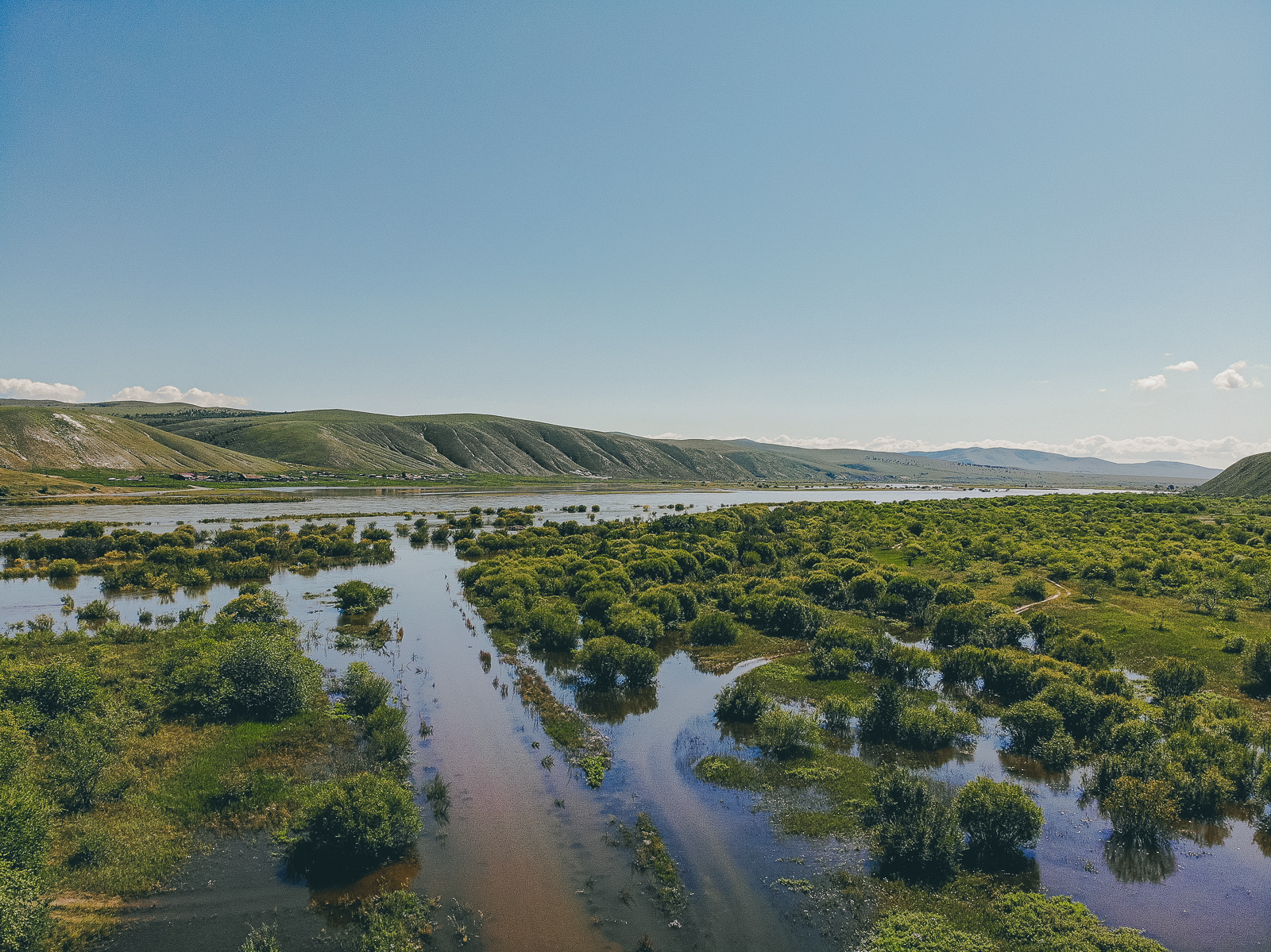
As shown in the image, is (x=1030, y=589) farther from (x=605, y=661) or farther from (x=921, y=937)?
(x=921, y=937)

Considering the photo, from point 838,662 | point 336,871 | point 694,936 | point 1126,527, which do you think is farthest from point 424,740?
point 1126,527

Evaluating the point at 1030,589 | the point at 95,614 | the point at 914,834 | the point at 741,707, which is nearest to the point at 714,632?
the point at 741,707

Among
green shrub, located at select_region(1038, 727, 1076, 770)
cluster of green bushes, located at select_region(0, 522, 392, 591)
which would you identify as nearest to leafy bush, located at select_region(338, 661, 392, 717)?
green shrub, located at select_region(1038, 727, 1076, 770)

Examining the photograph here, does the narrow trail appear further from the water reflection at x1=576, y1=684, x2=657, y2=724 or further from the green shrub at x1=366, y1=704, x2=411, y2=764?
the green shrub at x1=366, y1=704, x2=411, y2=764

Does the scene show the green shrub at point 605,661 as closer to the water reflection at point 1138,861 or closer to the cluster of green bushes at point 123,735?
the cluster of green bushes at point 123,735

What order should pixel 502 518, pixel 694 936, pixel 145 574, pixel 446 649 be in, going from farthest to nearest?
pixel 502 518
pixel 145 574
pixel 446 649
pixel 694 936

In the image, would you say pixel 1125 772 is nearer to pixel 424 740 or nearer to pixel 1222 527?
pixel 424 740

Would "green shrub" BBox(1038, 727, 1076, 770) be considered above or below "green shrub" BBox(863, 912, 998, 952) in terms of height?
above
